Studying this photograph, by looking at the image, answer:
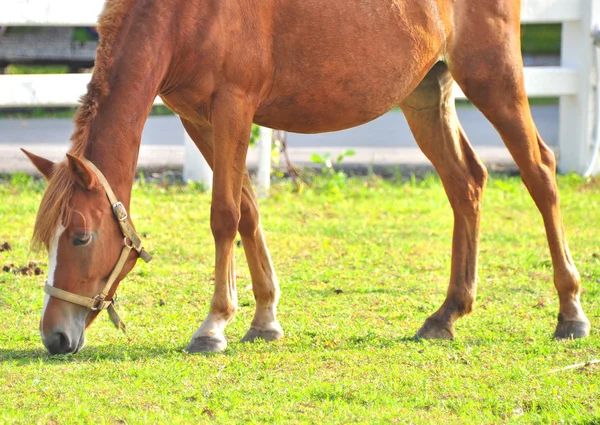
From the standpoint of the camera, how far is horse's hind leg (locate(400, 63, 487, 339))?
5270 mm

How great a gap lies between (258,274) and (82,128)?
52.0 inches

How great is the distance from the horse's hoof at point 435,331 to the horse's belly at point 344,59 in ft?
3.78

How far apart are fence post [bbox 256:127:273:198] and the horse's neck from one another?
14.0 ft

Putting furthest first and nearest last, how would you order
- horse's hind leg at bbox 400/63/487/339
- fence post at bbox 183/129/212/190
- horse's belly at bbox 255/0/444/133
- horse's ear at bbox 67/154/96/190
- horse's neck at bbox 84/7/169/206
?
1. fence post at bbox 183/129/212/190
2. horse's hind leg at bbox 400/63/487/339
3. horse's belly at bbox 255/0/444/133
4. horse's neck at bbox 84/7/169/206
5. horse's ear at bbox 67/154/96/190

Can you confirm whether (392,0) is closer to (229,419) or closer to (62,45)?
(229,419)

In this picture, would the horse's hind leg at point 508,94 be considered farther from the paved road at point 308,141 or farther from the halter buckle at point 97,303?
the paved road at point 308,141

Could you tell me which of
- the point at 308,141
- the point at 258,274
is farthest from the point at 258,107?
the point at 308,141

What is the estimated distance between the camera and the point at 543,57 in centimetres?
1772

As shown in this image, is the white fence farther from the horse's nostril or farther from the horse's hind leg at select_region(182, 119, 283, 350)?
the horse's nostril

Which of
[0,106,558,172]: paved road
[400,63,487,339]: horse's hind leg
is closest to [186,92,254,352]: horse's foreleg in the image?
[400,63,487,339]: horse's hind leg

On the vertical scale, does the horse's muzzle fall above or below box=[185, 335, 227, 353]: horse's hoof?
above

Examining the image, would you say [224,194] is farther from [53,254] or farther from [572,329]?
[572,329]

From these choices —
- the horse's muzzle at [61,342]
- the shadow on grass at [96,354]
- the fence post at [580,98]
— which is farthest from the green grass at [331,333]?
the fence post at [580,98]

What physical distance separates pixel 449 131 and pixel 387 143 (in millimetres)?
6360
